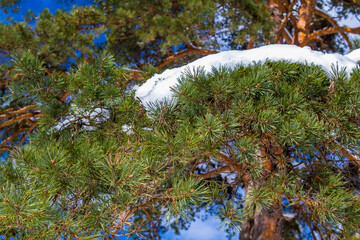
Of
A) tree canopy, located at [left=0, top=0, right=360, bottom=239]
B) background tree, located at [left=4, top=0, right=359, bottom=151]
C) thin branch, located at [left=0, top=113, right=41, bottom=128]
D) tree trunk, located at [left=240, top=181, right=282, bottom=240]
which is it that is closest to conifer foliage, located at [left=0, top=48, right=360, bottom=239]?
tree canopy, located at [left=0, top=0, right=360, bottom=239]

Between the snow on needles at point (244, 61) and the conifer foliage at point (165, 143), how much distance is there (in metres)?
0.05

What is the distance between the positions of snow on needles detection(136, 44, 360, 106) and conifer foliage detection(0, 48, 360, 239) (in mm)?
52

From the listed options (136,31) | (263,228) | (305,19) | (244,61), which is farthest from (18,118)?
(305,19)

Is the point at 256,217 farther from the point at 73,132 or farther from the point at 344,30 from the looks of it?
the point at 344,30

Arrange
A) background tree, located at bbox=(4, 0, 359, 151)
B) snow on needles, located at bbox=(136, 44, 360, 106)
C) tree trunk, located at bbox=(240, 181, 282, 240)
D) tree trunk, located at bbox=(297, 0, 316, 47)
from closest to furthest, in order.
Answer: snow on needles, located at bbox=(136, 44, 360, 106), tree trunk, located at bbox=(240, 181, 282, 240), background tree, located at bbox=(4, 0, 359, 151), tree trunk, located at bbox=(297, 0, 316, 47)

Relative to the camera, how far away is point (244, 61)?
107 cm

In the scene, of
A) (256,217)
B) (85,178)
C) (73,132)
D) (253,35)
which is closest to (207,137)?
(85,178)

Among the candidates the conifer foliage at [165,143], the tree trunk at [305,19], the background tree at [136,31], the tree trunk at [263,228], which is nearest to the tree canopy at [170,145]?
the conifer foliage at [165,143]

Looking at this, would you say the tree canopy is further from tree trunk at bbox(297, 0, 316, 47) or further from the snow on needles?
tree trunk at bbox(297, 0, 316, 47)

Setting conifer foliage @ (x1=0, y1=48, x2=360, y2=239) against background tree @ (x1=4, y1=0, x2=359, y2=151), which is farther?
background tree @ (x1=4, y1=0, x2=359, y2=151)

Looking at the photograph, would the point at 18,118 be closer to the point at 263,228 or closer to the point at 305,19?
the point at 263,228

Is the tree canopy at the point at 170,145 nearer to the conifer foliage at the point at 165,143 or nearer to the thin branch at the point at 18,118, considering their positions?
the conifer foliage at the point at 165,143

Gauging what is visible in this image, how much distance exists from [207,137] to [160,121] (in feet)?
0.58

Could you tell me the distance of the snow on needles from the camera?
3.33ft
